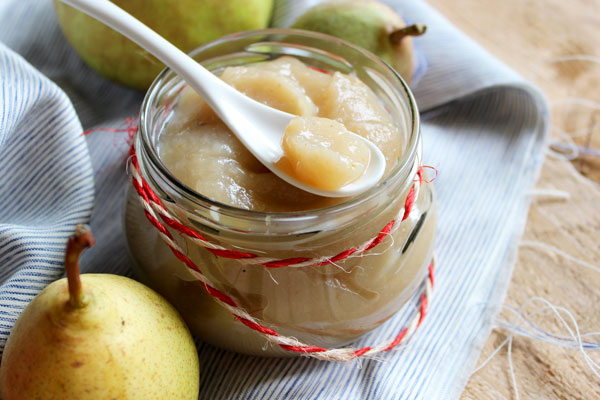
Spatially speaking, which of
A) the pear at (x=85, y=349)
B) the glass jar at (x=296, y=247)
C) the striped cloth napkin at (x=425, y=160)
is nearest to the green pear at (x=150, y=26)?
the striped cloth napkin at (x=425, y=160)

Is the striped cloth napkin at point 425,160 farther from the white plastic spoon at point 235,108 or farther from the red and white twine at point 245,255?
the white plastic spoon at point 235,108

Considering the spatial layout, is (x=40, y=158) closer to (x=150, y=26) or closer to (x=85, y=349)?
(x=150, y=26)

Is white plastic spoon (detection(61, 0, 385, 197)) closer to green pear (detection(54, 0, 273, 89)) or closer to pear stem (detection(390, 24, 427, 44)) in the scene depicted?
green pear (detection(54, 0, 273, 89))

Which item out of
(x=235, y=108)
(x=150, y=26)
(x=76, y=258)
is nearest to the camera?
(x=76, y=258)

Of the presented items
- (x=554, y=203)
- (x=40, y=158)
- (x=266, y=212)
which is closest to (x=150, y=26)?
(x=40, y=158)

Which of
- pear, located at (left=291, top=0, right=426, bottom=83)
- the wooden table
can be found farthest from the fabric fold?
the wooden table
